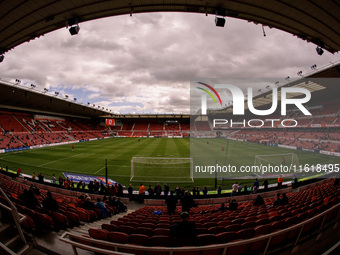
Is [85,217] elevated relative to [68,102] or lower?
lower

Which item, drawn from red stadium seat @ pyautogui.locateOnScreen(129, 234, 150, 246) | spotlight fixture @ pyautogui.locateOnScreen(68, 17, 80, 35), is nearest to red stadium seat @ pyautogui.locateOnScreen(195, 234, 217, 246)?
red stadium seat @ pyautogui.locateOnScreen(129, 234, 150, 246)

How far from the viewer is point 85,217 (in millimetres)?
5680

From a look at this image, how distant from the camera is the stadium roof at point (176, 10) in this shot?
6.59 meters

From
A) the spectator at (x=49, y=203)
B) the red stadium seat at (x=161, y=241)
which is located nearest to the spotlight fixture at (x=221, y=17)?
the red stadium seat at (x=161, y=241)

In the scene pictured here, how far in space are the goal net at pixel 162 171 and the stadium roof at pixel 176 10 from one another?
12.9m

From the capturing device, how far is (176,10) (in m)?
7.25

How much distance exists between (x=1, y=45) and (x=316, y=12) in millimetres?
15615

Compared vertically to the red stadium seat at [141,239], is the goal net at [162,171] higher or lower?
lower

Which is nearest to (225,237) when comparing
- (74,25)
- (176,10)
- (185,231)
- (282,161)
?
(185,231)

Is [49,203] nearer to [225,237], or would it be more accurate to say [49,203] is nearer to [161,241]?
[161,241]

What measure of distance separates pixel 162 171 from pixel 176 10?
649 inches

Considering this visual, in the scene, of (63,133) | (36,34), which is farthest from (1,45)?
(63,133)

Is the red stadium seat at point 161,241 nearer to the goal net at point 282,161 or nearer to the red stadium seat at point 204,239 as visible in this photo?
the red stadium seat at point 204,239

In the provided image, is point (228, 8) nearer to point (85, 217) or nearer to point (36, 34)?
point (36, 34)
